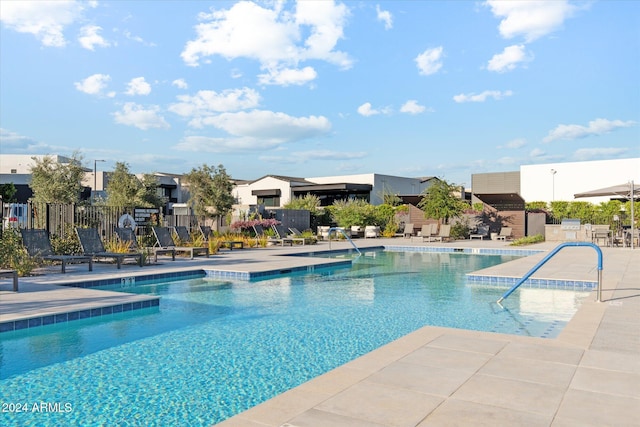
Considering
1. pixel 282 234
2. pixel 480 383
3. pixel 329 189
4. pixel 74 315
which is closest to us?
pixel 480 383

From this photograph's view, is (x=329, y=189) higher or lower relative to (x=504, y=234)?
higher

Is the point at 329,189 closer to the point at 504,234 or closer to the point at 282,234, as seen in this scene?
the point at 504,234

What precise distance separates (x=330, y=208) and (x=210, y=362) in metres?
21.7

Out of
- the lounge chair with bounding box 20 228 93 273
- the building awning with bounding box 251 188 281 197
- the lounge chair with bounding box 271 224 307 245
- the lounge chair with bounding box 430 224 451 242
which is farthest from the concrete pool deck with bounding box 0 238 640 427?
the building awning with bounding box 251 188 281 197

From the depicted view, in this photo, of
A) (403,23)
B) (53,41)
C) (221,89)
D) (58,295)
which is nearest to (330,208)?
(221,89)

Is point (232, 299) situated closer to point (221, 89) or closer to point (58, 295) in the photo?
point (58, 295)

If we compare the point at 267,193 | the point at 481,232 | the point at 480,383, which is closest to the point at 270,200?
the point at 267,193

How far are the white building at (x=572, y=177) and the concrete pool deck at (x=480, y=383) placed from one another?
1456 inches

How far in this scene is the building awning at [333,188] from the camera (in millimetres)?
34500

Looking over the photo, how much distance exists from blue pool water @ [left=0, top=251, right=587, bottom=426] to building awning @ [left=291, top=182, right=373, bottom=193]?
2431cm

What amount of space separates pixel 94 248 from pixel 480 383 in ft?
32.7

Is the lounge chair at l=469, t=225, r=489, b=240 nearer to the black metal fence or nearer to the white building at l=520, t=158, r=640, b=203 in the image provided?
the black metal fence

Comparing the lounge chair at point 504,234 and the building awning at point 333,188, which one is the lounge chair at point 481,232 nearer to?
the lounge chair at point 504,234

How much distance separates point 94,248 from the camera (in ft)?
37.4
